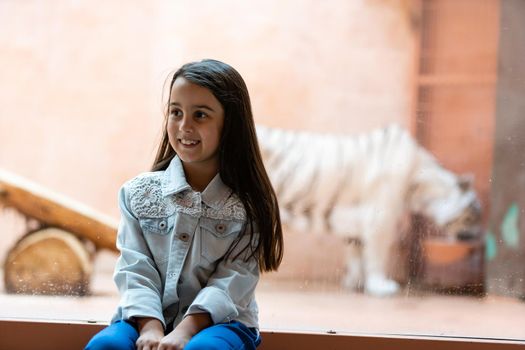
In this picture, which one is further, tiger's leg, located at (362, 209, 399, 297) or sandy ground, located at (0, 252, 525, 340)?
tiger's leg, located at (362, 209, 399, 297)

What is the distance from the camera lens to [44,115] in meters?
2.05

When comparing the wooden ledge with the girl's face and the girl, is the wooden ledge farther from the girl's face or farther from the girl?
the girl's face

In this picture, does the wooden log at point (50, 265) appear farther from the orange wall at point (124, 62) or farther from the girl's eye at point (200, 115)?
the girl's eye at point (200, 115)

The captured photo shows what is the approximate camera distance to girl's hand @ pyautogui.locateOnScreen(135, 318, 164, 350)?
46.0 inches

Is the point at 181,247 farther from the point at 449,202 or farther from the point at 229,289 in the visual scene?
the point at 449,202

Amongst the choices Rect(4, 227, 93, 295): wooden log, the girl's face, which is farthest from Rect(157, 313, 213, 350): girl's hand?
Rect(4, 227, 93, 295): wooden log

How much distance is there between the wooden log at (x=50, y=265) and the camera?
6.19ft

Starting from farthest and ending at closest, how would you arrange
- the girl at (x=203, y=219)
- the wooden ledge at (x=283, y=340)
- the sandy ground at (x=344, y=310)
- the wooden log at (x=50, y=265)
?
the wooden log at (x=50, y=265) < the sandy ground at (x=344, y=310) < the wooden ledge at (x=283, y=340) < the girl at (x=203, y=219)

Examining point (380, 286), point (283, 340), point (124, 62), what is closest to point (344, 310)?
point (380, 286)

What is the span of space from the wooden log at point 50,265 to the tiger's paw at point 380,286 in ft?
2.74

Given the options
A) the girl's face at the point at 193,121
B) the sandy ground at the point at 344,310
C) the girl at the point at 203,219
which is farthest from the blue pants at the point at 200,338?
the sandy ground at the point at 344,310

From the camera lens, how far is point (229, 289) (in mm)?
1284

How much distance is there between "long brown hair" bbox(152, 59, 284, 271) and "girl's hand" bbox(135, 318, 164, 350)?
0.72 ft

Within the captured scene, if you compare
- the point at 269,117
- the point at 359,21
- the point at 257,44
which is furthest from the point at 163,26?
the point at 359,21
